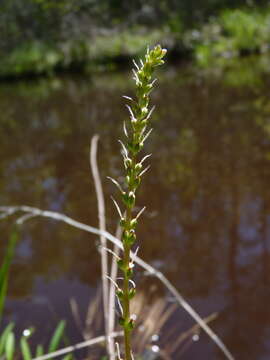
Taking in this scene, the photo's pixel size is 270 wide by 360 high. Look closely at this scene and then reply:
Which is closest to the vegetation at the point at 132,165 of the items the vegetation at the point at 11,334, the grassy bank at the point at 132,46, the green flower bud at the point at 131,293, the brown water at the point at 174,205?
the green flower bud at the point at 131,293

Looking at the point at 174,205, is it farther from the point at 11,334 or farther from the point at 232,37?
the point at 232,37

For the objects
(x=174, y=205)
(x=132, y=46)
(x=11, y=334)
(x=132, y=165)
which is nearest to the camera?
(x=132, y=165)

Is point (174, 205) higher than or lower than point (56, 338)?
higher

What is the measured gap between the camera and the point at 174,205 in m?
2.65

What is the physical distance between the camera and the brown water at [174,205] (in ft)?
6.03

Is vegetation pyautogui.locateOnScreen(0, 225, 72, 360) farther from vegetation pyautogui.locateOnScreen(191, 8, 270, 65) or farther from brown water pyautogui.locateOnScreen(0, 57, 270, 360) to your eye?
vegetation pyautogui.locateOnScreen(191, 8, 270, 65)

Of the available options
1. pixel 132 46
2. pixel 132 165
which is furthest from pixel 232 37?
pixel 132 165

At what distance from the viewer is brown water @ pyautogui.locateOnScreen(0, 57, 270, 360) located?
72.3 inches

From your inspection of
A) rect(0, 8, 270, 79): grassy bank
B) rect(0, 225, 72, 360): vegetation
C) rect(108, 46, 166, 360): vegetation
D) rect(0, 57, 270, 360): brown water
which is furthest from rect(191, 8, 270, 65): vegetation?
rect(108, 46, 166, 360): vegetation

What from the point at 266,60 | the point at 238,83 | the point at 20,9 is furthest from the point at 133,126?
the point at 20,9

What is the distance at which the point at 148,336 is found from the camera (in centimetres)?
161

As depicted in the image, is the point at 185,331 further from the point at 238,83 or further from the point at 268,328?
the point at 238,83

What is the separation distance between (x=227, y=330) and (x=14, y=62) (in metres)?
8.08

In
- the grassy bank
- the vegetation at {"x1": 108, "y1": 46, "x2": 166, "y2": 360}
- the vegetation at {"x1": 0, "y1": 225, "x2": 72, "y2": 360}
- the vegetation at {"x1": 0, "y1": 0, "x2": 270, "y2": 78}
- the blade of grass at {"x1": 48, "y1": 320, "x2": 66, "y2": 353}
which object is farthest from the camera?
the vegetation at {"x1": 0, "y1": 0, "x2": 270, "y2": 78}
